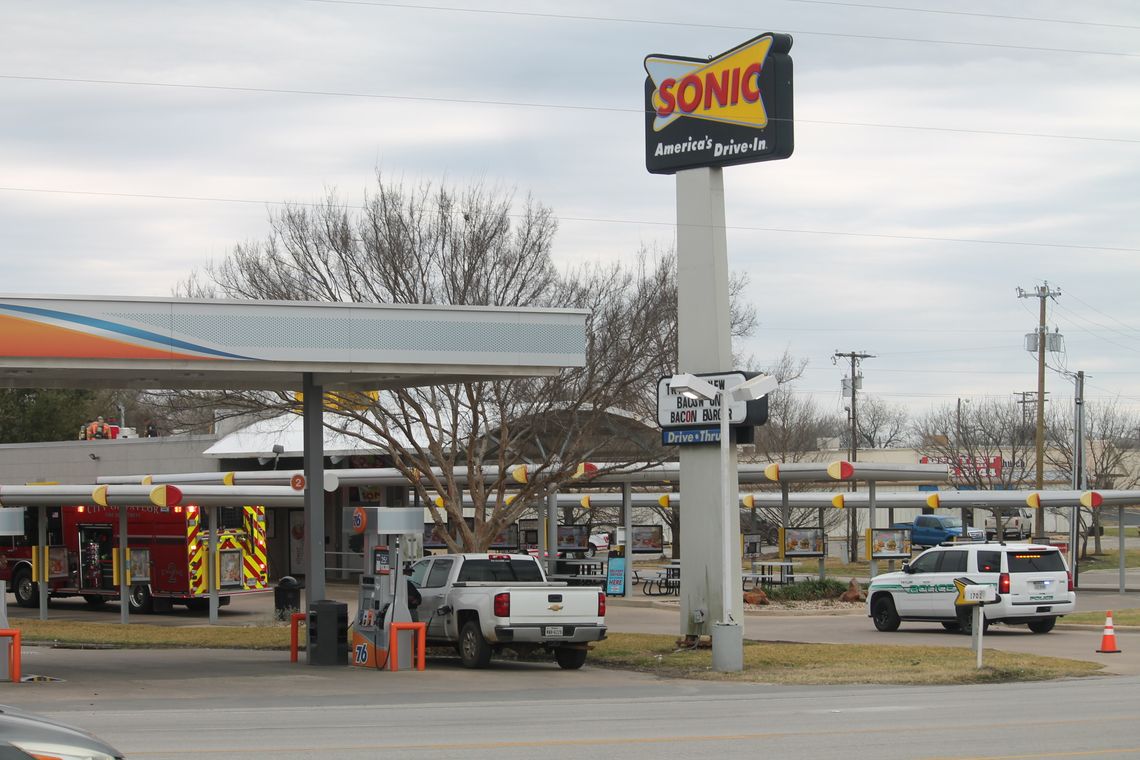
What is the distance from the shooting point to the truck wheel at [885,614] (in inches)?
1121

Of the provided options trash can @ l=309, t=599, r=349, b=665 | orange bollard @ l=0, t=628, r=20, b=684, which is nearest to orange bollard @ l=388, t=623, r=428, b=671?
trash can @ l=309, t=599, r=349, b=665

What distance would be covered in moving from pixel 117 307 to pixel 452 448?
634 inches

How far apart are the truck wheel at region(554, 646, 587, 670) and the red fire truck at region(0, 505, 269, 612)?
13.5 meters

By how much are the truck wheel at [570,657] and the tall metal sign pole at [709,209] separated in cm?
231

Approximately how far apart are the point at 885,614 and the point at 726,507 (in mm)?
8809

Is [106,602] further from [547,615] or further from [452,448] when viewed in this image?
[547,615]

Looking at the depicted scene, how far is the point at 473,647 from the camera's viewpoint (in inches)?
836

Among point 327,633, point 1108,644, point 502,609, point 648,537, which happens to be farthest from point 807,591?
point 648,537

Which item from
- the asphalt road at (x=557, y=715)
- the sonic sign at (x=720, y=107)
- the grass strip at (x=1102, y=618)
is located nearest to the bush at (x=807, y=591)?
the grass strip at (x=1102, y=618)

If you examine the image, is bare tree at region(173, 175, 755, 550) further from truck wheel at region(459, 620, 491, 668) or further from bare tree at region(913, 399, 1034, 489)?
bare tree at region(913, 399, 1034, 489)

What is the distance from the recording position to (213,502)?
31469mm

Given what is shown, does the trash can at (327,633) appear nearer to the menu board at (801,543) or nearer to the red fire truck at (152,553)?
the red fire truck at (152,553)

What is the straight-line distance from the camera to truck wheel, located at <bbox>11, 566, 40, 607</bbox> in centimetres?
3847

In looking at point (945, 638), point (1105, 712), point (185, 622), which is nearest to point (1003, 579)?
point (945, 638)
